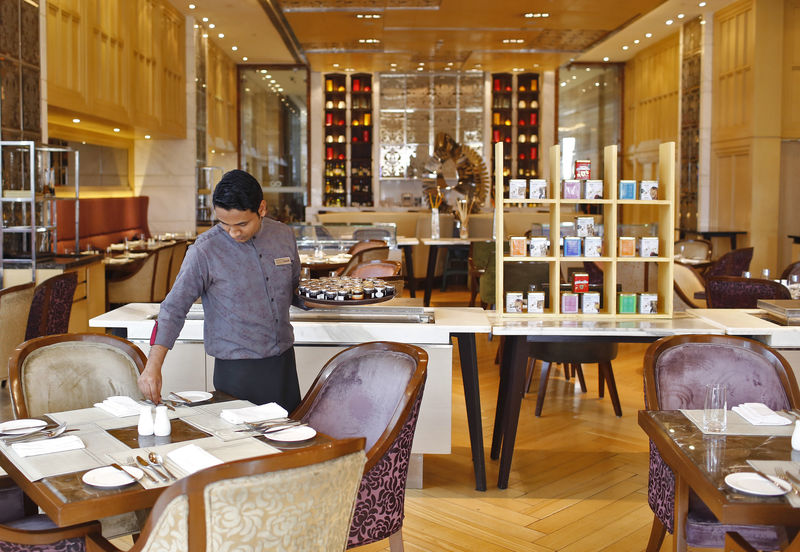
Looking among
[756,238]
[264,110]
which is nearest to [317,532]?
[756,238]

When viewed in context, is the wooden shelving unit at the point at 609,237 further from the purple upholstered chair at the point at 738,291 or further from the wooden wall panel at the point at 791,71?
the wooden wall panel at the point at 791,71

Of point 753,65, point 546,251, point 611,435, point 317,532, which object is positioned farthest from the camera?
point 753,65

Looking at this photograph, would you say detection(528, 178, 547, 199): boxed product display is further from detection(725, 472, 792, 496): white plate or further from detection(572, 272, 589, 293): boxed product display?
detection(725, 472, 792, 496): white plate

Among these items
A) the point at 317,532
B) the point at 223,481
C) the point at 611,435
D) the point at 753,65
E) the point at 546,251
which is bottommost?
the point at 611,435

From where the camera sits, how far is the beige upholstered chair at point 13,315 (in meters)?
5.55

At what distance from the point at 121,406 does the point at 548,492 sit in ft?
7.35

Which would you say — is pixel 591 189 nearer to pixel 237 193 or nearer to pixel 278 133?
pixel 237 193

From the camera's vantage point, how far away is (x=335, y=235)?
8.98 m

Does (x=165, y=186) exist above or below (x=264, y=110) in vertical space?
below

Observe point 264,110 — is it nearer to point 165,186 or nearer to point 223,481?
point 165,186

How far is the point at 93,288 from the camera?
26.3 ft

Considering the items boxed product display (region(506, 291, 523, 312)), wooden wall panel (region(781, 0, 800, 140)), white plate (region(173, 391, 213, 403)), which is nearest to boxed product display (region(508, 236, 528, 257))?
boxed product display (region(506, 291, 523, 312))

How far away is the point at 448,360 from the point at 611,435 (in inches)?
63.5

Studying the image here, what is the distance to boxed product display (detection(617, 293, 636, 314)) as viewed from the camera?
174 inches
